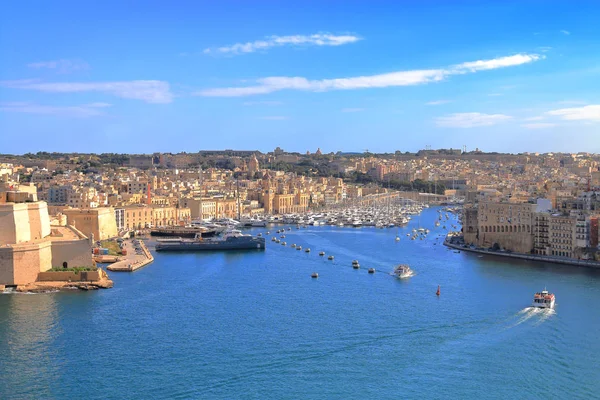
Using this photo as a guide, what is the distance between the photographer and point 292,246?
17.8 meters

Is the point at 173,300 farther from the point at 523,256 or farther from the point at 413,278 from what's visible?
the point at 523,256

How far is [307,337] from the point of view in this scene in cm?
856

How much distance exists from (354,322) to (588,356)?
2.69 metres

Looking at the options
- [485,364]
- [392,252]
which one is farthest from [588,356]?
[392,252]

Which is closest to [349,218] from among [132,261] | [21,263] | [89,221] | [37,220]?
[89,221]

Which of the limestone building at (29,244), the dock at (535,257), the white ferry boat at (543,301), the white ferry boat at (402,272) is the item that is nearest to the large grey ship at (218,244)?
the limestone building at (29,244)

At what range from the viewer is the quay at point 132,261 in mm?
13366

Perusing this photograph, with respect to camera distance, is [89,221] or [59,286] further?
[89,221]

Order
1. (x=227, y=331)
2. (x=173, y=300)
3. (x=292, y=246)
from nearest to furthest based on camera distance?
(x=227, y=331), (x=173, y=300), (x=292, y=246)

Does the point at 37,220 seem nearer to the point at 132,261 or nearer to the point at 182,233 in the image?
the point at 132,261

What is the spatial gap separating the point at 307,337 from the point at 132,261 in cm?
661

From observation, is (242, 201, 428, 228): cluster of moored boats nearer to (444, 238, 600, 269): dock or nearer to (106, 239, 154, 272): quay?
(444, 238, 600, 269): dock

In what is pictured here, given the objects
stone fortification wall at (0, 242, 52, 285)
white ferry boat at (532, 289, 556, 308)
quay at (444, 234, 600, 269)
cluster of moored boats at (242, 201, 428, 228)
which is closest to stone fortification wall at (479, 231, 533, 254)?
quay at (444, 234, 600, 269)

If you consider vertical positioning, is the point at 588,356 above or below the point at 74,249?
below
